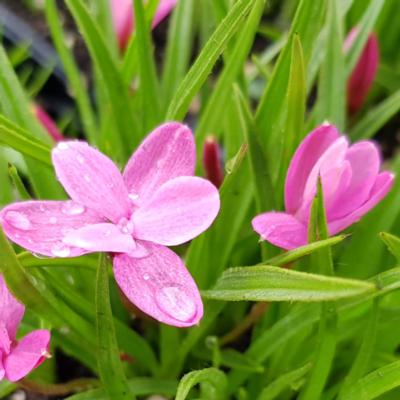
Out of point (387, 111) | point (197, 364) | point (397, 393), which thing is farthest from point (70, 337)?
point (387, 111)

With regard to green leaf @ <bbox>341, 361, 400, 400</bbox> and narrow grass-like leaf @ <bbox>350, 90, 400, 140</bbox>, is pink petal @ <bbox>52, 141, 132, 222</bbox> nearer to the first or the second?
green leaf @ <bbox>341, 361, 400, 400</bbox>

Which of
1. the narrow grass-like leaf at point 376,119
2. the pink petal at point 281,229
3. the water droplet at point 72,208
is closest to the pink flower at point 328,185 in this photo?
the pink petal at point 281,229

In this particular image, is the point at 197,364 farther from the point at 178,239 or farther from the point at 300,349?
the point at 178,239

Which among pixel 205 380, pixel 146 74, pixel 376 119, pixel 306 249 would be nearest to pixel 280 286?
pixel 306 249

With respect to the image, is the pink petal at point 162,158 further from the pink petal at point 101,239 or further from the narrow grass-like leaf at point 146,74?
the narrow grass-like leaf at point 146,74

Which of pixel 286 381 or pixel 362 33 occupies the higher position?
pixel 362 33

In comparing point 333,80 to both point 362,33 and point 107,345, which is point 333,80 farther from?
point 107,345
